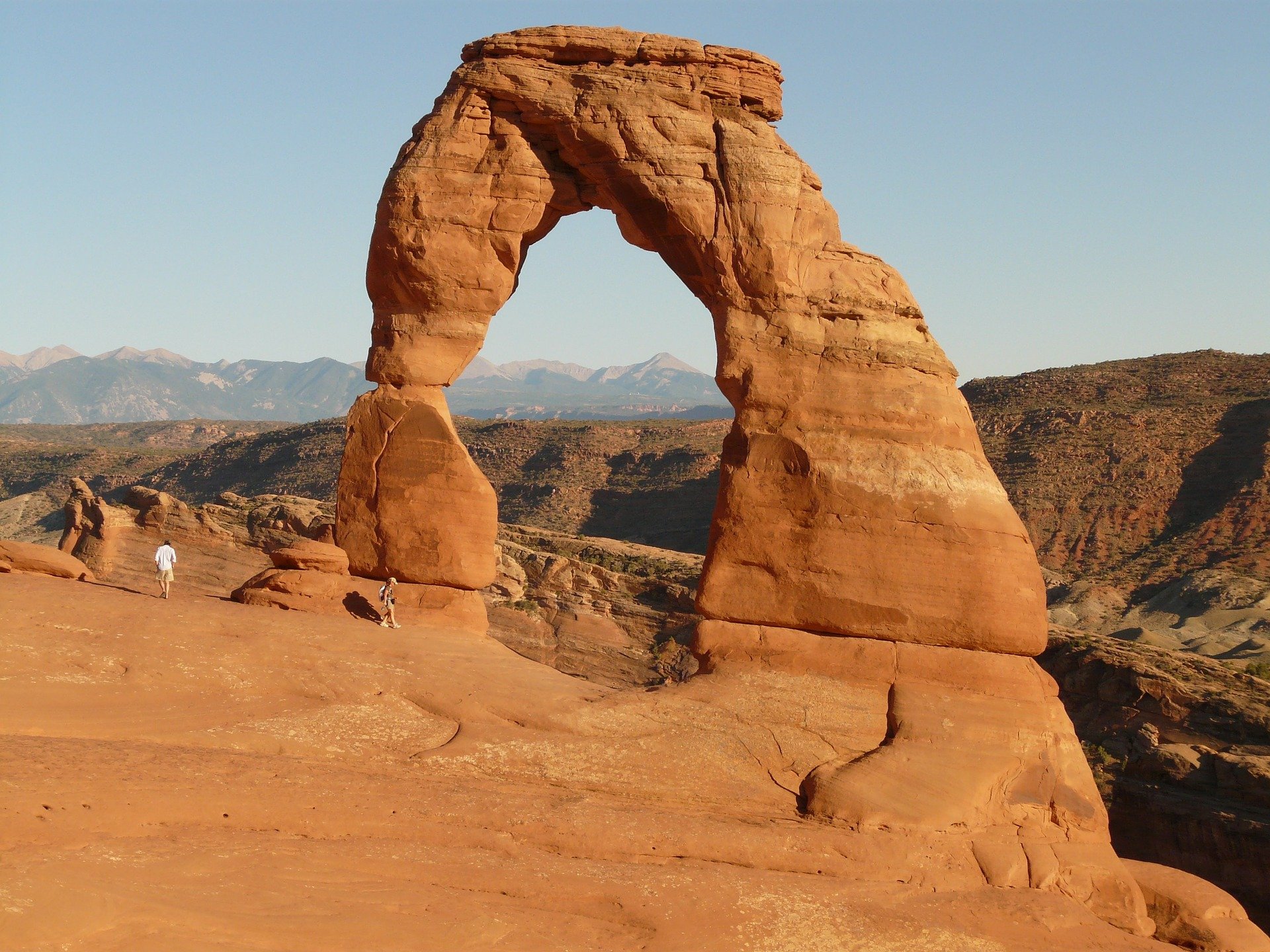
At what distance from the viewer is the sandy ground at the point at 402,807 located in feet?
34.6

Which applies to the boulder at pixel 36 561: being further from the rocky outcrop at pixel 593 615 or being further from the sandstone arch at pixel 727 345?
the rocky outcrop at pixel 593 615

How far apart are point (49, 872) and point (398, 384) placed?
10920 mm

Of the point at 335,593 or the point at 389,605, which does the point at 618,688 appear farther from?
the point at 335,593

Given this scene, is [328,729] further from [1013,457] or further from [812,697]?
[1013,457]

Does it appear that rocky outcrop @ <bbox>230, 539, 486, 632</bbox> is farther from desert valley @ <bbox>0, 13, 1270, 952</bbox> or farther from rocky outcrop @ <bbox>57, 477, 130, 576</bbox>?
rocky outcrop @ <bbox>57, 477, 130, 576</bbox>

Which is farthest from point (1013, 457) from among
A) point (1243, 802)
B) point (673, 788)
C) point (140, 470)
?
point (140, 470)

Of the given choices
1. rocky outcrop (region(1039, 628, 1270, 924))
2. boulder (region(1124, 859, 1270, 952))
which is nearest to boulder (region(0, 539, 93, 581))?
boulder (region(1124, 859, 1270, 952))

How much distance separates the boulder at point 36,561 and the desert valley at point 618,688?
52 mm

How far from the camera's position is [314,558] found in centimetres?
1897

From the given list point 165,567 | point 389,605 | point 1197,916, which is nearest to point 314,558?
point 389,605

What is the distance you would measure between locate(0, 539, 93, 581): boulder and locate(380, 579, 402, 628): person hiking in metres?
4.94

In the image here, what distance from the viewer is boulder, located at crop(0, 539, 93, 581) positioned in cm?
1886

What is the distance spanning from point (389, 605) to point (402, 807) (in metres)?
5.89

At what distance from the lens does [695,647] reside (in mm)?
17406
